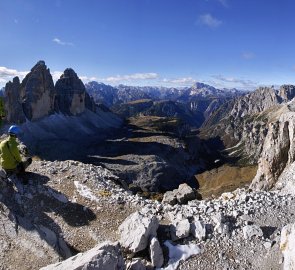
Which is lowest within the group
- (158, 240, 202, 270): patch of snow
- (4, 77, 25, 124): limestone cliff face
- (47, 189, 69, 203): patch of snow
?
(158, 240, 202, 270): patch of snow

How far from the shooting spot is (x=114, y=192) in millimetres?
25359

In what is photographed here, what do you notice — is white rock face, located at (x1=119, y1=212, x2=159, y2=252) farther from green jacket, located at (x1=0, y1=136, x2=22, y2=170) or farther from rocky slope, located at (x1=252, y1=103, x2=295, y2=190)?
rocky slope, located at (x1=252, y1=103, x2=295, y2=190)

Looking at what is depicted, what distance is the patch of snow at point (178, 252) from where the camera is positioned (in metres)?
17.9

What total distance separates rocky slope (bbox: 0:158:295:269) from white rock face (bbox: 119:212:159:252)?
0.05m

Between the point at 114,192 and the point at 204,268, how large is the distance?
9325mm

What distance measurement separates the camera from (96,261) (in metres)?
13.9

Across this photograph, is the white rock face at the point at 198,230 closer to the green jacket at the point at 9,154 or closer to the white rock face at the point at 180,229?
the white rock face at the point at 180,229

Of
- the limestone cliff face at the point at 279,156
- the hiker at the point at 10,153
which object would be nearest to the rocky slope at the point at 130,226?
the hiker at the point at 10,153

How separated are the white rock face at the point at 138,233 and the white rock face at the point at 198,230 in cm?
204

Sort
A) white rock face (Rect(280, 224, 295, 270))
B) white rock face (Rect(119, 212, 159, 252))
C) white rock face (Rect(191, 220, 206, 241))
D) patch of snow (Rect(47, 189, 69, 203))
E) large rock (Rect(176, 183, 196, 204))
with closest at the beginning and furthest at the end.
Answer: white rock face (Rect(280, 224, 295, 270))
white rock face (Rect(119, 212, 159, 252))
white rock face (Rect(191, 220, 206, 241))
patch of snow (Rect(47, 189, 69, 203))
large rock (Rect(176, 183, 196, 204))

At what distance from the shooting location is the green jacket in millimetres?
23312

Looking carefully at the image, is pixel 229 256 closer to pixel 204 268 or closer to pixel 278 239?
pixel 204 268

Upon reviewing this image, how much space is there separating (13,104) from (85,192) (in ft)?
539

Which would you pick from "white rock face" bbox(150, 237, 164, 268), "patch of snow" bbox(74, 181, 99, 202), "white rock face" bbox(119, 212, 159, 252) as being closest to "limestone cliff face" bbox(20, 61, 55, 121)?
"patch of snow" bbox(74, 181, 99, 202)
